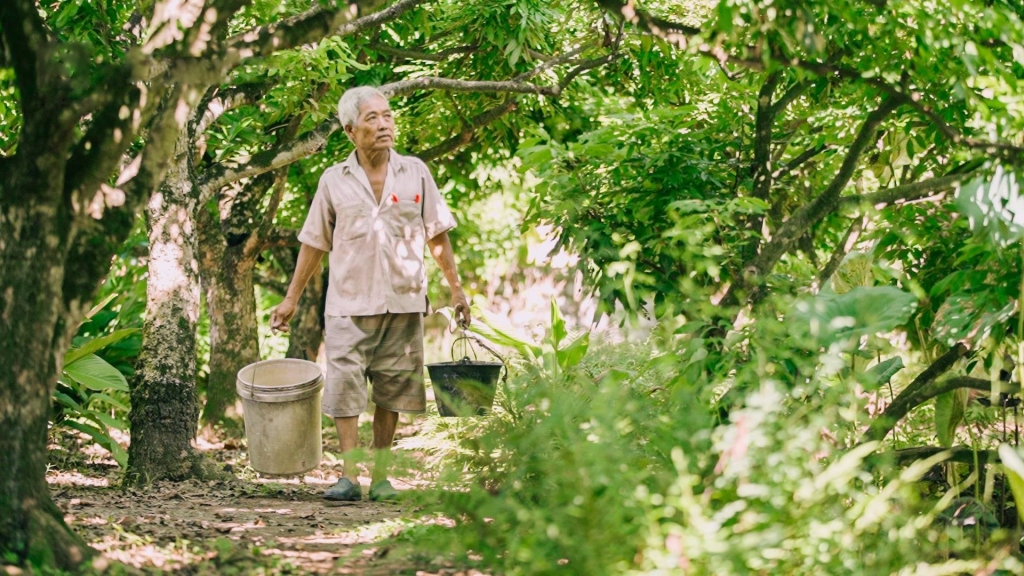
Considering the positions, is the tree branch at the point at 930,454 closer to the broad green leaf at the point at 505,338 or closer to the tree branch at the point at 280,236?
the broad green leaf at the point at 505,338

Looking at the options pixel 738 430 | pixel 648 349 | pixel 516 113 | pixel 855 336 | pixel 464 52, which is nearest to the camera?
pixel 738 430

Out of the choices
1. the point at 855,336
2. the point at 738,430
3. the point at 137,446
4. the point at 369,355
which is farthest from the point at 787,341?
the point at 137,446

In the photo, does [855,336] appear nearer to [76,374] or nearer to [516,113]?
[76,374]

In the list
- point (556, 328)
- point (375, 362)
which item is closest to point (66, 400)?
point (375, 362)

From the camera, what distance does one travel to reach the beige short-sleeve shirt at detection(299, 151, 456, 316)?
5633 millimetres

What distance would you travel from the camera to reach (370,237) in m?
5.64

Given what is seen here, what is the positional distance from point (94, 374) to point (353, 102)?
2.81 meters

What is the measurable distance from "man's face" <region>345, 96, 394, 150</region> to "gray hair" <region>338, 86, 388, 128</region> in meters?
0.03

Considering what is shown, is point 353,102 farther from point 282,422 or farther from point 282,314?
point 282,422

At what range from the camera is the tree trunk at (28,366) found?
3.45m

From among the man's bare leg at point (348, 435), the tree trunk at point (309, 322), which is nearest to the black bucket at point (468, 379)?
the man's bare leg at point (348, 435)

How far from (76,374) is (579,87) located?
15.4 ft

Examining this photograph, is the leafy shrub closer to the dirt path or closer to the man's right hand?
the dirt path

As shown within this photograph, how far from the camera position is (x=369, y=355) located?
5828 mm
